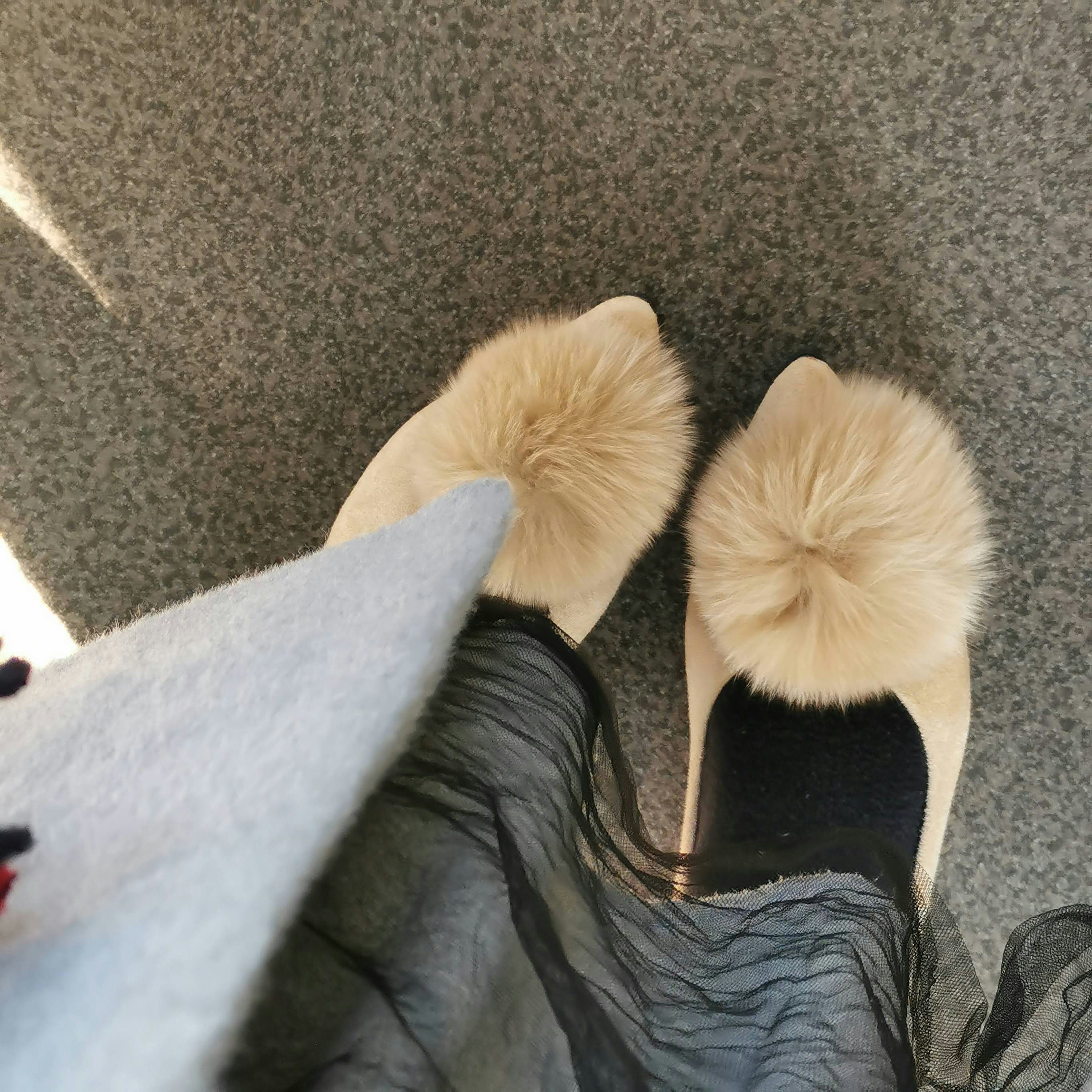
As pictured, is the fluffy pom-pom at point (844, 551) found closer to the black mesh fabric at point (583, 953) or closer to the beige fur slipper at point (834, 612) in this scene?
the beige fur slipper at point (834, 612)

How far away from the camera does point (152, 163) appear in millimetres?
763

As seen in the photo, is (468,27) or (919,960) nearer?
(919,960)

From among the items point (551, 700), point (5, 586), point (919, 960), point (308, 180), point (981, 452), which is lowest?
point (919, 960)

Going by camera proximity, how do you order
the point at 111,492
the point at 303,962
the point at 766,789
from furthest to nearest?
1. the point at 111,492
2. the point at 766,789
3. the point at 303,962

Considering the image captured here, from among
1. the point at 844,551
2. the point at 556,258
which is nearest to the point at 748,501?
the point at 844,551

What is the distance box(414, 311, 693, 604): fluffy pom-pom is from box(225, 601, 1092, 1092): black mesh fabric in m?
0.05

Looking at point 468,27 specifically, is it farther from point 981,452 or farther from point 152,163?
point 981,452

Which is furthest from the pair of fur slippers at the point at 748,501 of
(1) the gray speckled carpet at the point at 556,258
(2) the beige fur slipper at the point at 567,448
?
(1) the gray speckled carpet at the point at 556,258

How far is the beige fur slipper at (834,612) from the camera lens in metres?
0.56

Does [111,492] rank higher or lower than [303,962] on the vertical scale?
higher

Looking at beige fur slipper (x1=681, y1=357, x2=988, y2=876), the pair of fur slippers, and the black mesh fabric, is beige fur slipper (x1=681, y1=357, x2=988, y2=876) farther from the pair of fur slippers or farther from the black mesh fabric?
the black mesh fabric

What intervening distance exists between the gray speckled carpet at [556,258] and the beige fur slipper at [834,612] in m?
0.08

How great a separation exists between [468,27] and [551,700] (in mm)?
595

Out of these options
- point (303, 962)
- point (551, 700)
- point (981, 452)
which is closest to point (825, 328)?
point (981, 452)
